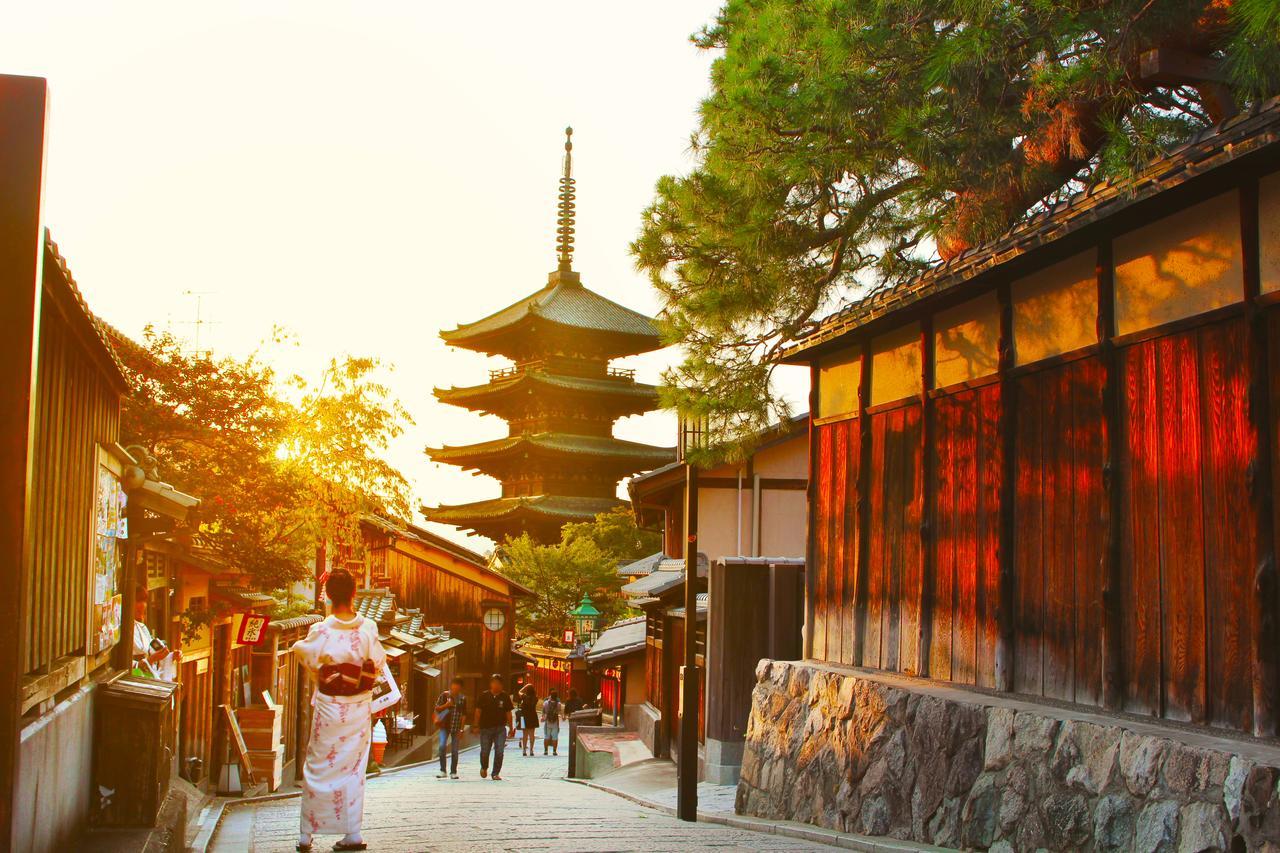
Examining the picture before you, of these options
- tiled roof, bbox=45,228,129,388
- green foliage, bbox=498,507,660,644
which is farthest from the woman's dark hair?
green foliage, bbox=498,507,660,644

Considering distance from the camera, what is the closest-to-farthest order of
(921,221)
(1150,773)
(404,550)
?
(1150,773)
(921,221)
(404,550)

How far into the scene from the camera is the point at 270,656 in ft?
75.8

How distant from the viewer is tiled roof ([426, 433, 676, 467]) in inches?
2087

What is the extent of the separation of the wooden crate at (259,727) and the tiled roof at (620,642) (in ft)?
33.7

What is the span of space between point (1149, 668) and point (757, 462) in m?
14.1

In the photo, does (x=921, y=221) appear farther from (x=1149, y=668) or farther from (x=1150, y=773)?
(x=1150, y=773)

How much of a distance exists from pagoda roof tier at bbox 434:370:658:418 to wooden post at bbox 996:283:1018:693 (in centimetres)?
4434

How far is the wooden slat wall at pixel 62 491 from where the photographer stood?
616cm

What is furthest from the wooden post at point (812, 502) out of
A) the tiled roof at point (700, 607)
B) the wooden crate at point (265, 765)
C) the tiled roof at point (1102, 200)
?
the wooden crate at point (265, 765)

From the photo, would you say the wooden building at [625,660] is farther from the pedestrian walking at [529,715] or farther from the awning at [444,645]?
the awning at [444,645]

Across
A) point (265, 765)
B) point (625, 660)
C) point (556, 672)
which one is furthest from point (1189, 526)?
point (556, 672)

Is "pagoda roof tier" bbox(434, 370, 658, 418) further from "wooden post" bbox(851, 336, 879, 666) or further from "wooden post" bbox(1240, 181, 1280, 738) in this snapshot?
"wooden post" bbox(1240, 181, 1280, 738)

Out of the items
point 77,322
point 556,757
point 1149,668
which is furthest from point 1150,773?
point 556,757

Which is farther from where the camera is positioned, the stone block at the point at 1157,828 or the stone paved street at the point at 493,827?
the stone paved street at the point at 493,827
